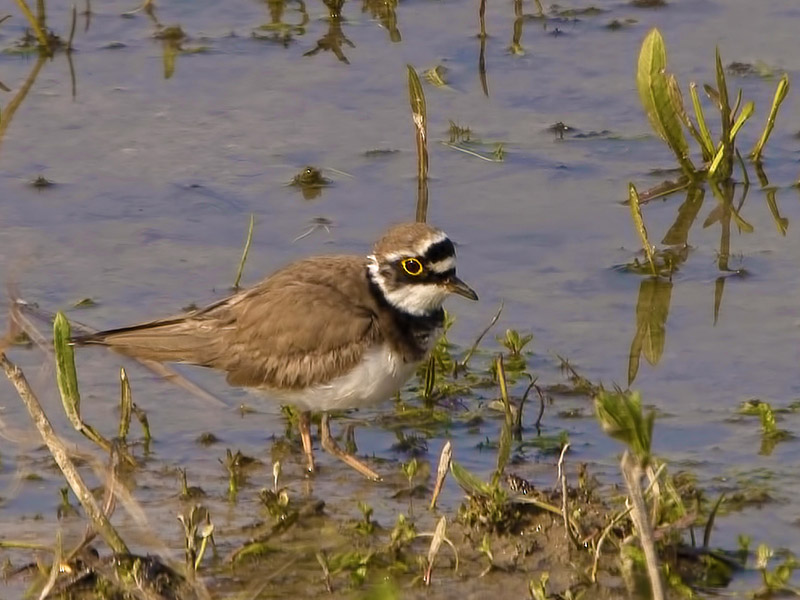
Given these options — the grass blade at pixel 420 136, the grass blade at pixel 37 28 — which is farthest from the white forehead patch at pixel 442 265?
the grass blade at pixel 37 28

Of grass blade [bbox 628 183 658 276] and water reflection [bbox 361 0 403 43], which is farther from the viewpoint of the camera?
water reflection [bbox 361 0 403 43]

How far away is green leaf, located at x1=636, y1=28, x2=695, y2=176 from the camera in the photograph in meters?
9.42

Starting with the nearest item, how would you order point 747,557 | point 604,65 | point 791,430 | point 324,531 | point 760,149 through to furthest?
point 747,557 → point 324,531 → point 791,430 → point 760,149 → point 604,65

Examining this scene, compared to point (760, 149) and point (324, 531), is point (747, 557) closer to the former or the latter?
point (324, 531)

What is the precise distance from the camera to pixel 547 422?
7.74 metres

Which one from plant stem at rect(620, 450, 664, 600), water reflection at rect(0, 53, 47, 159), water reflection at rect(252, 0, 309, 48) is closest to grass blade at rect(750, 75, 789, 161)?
water reflection at rect(252, 0, 309, 48)

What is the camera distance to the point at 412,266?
25.6 ft

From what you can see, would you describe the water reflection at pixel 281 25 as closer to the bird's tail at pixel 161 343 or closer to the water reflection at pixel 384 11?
the water reflection at pixel 384 11

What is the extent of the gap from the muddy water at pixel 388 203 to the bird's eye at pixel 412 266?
28.2 inches

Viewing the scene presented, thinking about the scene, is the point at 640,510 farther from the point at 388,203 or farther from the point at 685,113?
the point at 685,113

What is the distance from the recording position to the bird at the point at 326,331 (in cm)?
748

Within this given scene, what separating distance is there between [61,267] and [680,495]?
392cm

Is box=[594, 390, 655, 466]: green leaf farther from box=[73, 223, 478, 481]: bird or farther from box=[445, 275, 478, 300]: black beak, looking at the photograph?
box=[445, 275, 478, 300]: black beak

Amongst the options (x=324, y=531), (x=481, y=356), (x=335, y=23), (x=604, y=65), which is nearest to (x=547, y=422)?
(x=481, y=356)
